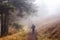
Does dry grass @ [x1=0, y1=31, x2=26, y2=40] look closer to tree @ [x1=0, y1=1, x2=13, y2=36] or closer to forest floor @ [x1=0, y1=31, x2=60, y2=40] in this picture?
forest floor @ [x1=0, y1=31, x2=60, y2=40]

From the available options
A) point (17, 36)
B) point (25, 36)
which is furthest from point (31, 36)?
point (17, 36)

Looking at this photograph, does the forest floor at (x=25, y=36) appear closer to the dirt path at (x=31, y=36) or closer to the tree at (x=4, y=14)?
the dirt path at (x=31, y=36)

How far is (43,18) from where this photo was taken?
71.7 inches

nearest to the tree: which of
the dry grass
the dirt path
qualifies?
the dry grass

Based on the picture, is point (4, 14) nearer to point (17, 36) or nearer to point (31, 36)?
point (17, 36)

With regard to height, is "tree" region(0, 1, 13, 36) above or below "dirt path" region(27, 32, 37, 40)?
above

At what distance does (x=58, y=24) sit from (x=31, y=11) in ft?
1.44

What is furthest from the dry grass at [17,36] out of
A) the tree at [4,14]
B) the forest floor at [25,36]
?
the tree at [4,14]

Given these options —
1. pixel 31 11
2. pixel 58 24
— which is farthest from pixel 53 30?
pixel 31 11

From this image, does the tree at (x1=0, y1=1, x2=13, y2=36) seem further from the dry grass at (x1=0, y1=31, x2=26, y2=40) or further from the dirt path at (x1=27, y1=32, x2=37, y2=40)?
the dirt path at (x1=27, y1=32, x2=37, y2=40)

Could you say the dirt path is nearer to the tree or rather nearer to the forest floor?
the forest floor

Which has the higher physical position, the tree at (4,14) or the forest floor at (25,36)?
the tree at (4,14)

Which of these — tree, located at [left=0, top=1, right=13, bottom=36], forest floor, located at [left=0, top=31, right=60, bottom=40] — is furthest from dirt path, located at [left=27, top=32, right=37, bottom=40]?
tree, located at [left=0, top=1, right=13, bottom=36]

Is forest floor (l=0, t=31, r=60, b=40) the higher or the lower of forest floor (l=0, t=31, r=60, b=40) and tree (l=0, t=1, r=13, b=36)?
the lower
